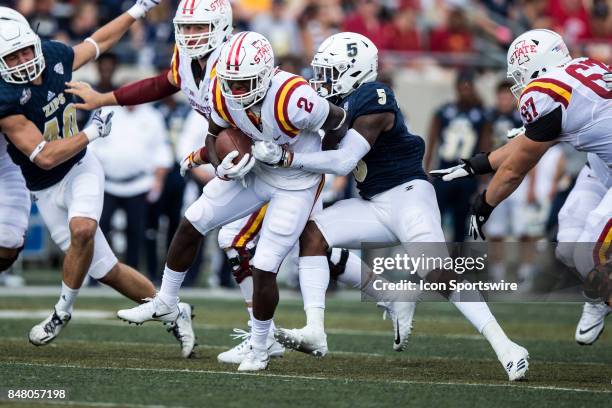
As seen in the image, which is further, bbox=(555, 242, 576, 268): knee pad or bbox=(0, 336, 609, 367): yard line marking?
bbox=(555, 242, 576, 268): knee pad

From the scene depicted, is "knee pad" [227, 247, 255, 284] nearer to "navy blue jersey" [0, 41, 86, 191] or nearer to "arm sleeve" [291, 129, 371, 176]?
"arm sleeve" [291, 129, 371, 176]

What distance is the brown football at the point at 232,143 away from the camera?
5.71 metres

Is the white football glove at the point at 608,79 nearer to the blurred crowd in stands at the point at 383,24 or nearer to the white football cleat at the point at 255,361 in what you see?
the white football cleat at the point at 255,361

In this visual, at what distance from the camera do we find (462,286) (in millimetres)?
5863

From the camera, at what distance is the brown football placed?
225 inches

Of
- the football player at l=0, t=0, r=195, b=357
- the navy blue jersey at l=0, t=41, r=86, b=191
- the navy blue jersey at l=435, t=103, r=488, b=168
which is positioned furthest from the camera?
the navy blue jersey at l=435, t=103, r=488, b=168

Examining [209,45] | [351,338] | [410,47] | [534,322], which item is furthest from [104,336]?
[410,47]

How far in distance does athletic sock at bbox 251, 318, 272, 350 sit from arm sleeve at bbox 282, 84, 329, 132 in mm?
967

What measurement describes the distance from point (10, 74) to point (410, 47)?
25.9 ft

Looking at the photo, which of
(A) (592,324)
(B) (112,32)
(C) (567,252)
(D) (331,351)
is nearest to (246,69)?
(B) (112,32)

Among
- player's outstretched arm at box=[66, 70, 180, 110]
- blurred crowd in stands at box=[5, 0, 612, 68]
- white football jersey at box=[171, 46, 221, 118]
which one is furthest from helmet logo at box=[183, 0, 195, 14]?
blurred crowd in stands at box=[5, 0, 612, 68]

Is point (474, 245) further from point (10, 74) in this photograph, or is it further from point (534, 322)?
point (10, 74)

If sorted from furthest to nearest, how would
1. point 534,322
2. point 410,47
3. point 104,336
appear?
point 410,47, point 534,322, point 104,336

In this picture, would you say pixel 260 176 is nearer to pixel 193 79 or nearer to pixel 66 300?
pixel 193 79
